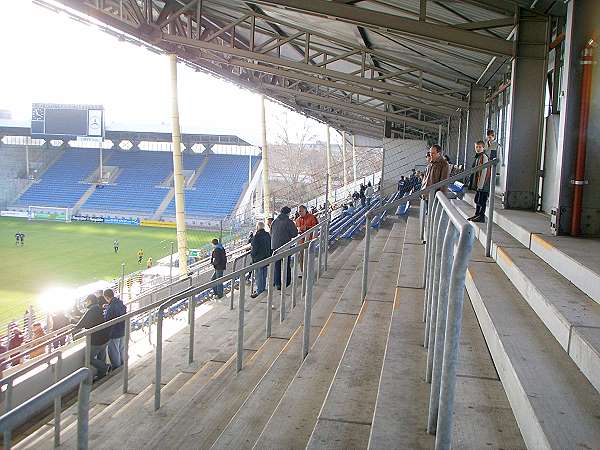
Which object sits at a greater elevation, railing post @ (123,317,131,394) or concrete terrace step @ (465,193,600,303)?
concrete terrace step @ (465,193,600,303)

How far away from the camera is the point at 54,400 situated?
1762mm

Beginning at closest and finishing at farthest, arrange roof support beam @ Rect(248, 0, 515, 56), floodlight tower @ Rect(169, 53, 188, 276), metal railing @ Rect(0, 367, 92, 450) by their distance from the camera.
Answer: metal railing @ Rect(0, 367, 92, 450), roof support beam @ Rect(248, 0, 515, 56), floodlight tower @ Rect(169, 53, 188, 276)

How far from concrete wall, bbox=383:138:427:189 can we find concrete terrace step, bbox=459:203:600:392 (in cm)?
1738

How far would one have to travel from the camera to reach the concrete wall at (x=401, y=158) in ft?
69.7

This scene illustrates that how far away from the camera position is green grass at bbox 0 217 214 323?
19.6 m

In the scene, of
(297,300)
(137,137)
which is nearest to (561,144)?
(297,300)

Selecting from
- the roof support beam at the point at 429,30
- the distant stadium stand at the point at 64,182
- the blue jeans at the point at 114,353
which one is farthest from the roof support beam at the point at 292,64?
the distant stadium stand at the point at 64,182

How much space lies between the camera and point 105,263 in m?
24.4

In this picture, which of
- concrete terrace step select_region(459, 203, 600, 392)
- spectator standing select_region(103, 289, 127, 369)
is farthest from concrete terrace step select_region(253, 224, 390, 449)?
spectator standing select_region(103, 289, 127, 369)

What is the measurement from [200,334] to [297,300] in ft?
3.91

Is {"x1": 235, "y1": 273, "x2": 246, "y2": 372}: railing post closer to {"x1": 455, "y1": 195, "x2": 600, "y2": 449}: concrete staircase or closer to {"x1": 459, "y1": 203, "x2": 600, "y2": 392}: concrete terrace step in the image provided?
{"x1": 455, "y1": 195, "x2": 600, "y2": 449}: concrete staircase

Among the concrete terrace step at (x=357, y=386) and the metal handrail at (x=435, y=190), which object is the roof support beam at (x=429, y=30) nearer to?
the metal handrail at (x=435, y=190)

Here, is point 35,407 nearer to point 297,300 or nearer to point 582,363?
point 582,363

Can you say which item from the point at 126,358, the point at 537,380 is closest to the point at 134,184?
the point at 126,358
